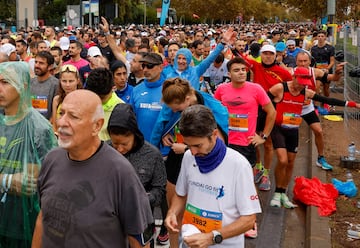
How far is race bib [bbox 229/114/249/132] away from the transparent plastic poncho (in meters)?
2.97

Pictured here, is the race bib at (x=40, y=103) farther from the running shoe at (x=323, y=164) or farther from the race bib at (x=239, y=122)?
the running shoe at (x=323, y=164)

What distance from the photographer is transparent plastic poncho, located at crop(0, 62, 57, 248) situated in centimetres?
324

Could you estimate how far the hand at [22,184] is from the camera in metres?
3.22

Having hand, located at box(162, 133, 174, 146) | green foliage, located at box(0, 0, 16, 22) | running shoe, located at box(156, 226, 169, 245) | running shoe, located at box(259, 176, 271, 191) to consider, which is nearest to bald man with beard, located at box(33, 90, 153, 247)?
hand, located at box(162, 133, 174, 146)

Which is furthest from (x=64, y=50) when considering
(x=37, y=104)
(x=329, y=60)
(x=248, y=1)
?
(x=248, y=1)

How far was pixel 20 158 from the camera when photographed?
128 inches

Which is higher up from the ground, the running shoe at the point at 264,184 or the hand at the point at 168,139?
the hand at the point at 168,139

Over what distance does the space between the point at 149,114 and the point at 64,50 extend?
6223 millimetres

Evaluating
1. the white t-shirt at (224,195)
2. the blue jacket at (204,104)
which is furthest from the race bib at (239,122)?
the white t-shirt at (224,195)

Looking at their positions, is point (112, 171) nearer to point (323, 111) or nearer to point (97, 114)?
point (97, 114)

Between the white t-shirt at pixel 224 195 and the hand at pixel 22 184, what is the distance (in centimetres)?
103

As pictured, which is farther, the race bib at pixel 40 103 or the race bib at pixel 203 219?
the race bib at pixel 40 103

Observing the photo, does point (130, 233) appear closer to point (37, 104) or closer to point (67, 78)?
point (67, 78)

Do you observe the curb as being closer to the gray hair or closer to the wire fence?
the wire fence
